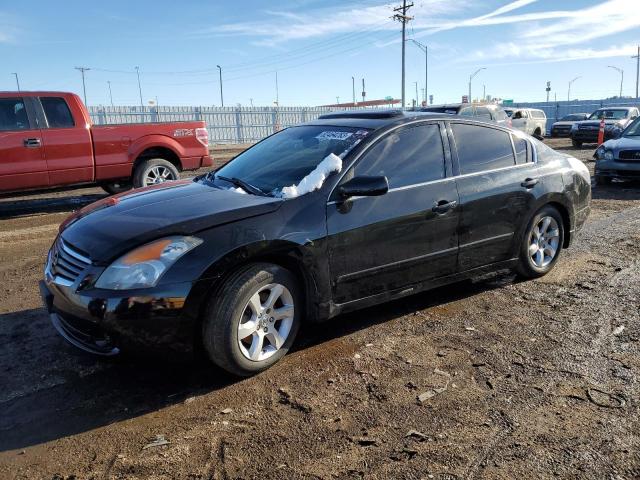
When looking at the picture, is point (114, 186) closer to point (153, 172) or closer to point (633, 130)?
point (153, 172)

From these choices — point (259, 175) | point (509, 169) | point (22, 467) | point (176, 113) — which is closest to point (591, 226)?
point (509, 169)

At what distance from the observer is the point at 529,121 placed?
24516 millimetres

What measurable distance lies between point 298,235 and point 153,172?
22.5 feet

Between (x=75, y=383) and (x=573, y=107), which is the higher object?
(x=573, y=107)

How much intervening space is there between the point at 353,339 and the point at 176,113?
95.4ft

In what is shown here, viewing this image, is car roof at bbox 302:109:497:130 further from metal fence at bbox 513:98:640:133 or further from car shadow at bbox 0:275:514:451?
metal fence at bbox 513:98:640:133

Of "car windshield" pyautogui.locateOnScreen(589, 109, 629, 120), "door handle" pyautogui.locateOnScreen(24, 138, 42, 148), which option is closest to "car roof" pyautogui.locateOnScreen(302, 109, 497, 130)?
"door handle" pyautogui.locateOnScreen(24, 138, 42, 148)

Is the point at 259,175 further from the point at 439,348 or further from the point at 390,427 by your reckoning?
the point at 390,427

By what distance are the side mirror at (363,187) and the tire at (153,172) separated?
21.0ft

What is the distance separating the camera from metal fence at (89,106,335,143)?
95.8 feet

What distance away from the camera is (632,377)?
11.0 ft

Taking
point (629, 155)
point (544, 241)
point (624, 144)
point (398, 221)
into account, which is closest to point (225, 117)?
point (624, 144)

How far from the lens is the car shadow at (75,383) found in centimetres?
294

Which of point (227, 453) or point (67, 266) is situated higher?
point (67, 266)
